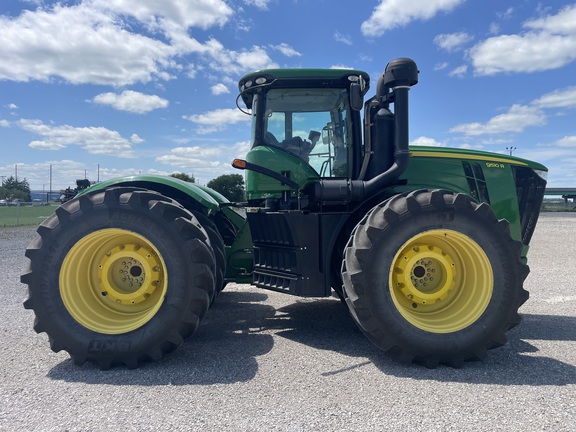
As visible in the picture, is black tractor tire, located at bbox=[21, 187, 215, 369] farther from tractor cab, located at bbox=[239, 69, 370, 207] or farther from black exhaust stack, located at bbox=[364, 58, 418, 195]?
black exhaust stack, located at bbox=[364, 58, 418, 195]

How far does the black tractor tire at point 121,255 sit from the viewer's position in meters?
3.44

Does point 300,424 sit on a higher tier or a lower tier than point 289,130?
lower

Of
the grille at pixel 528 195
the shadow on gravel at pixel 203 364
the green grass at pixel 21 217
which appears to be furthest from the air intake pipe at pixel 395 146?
the green grass at pixel 21 217

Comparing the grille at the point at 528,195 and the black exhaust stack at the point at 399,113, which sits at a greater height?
the black exhaust stack at the point at 399,113

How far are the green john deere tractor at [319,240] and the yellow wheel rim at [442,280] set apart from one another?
0.01m

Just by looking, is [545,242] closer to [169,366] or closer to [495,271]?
[495,271]

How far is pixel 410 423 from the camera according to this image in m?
2.52

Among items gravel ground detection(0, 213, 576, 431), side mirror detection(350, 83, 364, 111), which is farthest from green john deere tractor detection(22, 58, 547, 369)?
gravel ground detection(0, 213, 576, 431)

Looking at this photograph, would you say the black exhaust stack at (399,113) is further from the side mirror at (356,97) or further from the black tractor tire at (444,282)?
the black tractor tire at (444,282)

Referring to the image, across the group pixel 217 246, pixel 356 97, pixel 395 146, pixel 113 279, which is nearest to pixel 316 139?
pixel 356 97

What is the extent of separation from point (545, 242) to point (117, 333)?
1453 centimetres

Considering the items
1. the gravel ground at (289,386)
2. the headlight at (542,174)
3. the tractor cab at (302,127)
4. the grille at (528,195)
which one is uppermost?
the tractor cab at (302,127)

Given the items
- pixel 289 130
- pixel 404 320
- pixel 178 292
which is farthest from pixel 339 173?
pixel 178 292

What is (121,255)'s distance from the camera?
148 inches
